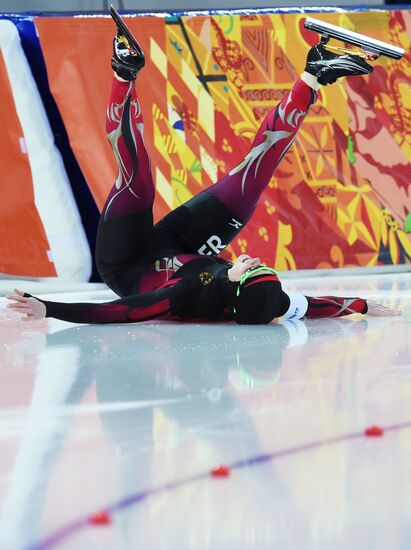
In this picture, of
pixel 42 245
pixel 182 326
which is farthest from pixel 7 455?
pixel 42 245

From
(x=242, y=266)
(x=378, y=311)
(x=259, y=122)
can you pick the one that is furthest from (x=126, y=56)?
Answer: (x=259, y=122)

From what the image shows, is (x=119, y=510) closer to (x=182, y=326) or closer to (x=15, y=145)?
(x=182, y=326)

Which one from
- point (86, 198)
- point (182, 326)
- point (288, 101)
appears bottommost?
point (182, 326)

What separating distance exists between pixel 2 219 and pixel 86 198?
41cm

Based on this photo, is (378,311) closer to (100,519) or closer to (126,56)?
(126,56)

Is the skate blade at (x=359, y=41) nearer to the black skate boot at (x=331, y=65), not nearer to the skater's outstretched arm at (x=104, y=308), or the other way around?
the black skate boot at (x=331, y=65)

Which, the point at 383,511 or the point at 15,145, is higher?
the point at 15,145

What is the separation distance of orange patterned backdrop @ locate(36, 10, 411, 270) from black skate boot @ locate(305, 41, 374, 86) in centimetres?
173

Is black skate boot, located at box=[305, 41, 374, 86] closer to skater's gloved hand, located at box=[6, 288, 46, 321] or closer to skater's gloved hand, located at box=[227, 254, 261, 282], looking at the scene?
skater's gloved hand, located at box=[227, 254, 261, 282]

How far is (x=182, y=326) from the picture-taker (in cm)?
273

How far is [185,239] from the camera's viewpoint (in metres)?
2.93

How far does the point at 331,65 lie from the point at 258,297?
0.80 m

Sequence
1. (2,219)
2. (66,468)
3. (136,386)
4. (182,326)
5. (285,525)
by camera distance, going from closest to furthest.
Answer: (285,525) → (66,468) → (136,386) → (182,326) → (2,219)

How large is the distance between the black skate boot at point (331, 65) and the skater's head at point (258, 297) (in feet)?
2.27
